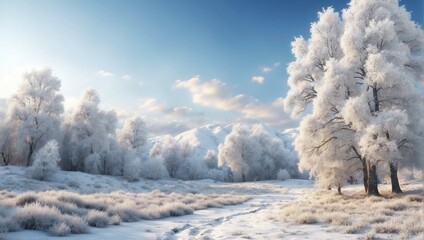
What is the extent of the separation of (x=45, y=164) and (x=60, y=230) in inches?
1362

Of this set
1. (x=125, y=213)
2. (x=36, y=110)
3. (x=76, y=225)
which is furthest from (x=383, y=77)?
(x=36, y=110)

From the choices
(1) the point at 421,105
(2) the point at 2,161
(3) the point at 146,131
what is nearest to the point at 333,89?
(1) the point at 421,105

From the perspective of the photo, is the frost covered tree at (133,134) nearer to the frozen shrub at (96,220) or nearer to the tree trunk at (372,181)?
the tree trunk at (372,181)

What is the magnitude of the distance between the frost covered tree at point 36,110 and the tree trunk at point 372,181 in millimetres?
43067

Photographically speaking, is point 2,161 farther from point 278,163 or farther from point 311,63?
point 278,163

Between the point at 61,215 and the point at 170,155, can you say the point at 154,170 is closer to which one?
the point at 170,155

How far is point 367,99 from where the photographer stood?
2162cm

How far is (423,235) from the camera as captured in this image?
29.7ft

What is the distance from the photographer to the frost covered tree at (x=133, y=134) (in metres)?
73.8

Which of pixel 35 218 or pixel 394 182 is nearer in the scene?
pixel 35 218

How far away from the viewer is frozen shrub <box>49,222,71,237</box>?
9.73 metres

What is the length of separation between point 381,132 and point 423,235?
11678 mm

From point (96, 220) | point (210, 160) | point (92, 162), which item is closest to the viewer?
point (96, 220)

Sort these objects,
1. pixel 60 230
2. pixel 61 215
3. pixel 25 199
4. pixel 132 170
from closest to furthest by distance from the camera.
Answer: pixel 60 230 < pixel 61 215 < pixel 25 199 < pixel 132 170
